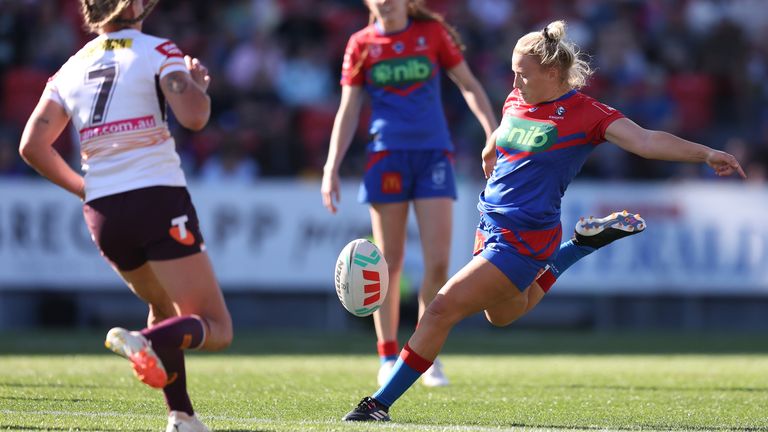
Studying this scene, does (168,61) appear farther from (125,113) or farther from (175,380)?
(175,380)

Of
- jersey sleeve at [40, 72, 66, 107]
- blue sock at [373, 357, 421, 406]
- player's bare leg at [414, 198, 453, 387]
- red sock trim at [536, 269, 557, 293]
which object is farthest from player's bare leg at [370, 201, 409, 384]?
jersey sleeve at [40, 72, 66, 107]

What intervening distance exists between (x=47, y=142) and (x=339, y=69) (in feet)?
40.3

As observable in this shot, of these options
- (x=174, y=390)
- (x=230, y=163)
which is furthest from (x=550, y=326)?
(x=174, y=390)

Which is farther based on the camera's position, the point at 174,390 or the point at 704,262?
the point at 704,262

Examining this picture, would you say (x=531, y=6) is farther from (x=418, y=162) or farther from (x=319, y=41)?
(x=418, y=162)

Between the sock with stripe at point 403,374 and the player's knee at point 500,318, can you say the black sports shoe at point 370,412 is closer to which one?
the sock with stripe at point 403,374

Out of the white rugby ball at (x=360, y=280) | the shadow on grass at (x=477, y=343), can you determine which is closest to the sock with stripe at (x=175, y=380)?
the white rugby ball at (x=360, y=280)

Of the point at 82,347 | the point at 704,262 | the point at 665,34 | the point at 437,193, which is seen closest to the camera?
the point at 437,193

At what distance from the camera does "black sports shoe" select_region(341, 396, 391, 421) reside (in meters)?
6.18

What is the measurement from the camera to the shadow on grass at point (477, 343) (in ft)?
38.1

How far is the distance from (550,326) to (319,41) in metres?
A: 5.60

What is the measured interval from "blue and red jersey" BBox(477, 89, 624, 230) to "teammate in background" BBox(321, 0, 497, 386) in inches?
81.6

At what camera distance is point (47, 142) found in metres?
5.57

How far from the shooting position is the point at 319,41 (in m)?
17.6
